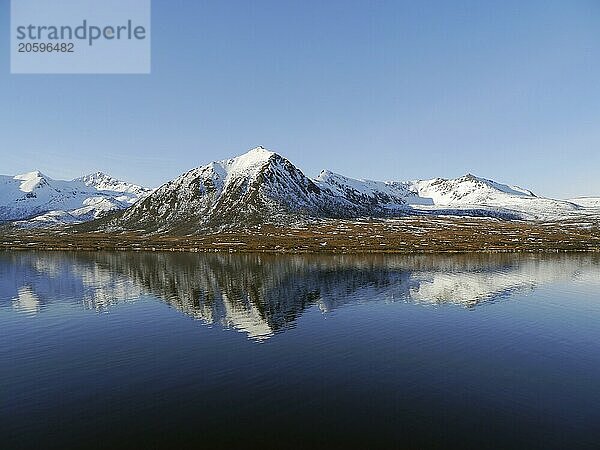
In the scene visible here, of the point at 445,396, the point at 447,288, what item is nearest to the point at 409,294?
the point at 447,288

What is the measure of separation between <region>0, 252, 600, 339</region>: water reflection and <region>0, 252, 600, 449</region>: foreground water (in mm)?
813

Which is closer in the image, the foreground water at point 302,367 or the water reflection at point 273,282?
the foreground water at point 302,367

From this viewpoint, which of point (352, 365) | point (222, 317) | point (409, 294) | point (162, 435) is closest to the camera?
point (162, 435)

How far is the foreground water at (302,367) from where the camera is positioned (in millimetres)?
25531

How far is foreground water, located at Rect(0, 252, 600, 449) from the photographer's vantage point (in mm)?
25531

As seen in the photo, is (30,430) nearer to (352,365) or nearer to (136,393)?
(136,393)

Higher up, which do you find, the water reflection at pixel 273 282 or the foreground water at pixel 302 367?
the water reflection at pixel 273 282

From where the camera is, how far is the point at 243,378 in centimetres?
3372

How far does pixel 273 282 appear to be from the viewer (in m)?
87.8

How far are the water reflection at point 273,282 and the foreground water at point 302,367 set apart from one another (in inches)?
32.0

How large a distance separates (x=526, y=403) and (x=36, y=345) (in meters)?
46.6

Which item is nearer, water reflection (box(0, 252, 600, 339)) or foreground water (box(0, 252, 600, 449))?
foreground water (box(0, 252, 600, 449))

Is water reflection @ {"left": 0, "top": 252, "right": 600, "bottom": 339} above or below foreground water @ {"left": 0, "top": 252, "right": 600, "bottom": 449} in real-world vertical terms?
above

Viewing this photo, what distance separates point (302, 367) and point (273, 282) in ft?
170
